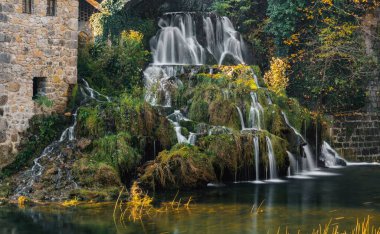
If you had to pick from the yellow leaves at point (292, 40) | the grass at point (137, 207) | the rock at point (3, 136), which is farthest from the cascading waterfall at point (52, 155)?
the yellow leaves at point (292, 40)

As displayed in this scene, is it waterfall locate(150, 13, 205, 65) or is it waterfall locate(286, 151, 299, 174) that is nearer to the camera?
A: waterfall locate(286, 151, 299, 174)

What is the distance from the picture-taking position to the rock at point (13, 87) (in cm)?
2005

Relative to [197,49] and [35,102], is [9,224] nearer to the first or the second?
[35,102]

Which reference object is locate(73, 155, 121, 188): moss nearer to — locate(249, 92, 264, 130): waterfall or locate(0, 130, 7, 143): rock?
locate(0, 130, 7, 143): rock

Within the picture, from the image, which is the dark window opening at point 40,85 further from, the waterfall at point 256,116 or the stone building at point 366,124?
the stone building at point 366,124

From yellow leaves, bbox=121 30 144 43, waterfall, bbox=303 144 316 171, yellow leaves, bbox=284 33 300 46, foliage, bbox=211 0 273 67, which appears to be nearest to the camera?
waterfall, bbox=303 144 316 171

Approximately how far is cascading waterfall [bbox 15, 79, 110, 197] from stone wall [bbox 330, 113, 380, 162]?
38.5 ft

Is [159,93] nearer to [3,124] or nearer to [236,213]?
[3,124]

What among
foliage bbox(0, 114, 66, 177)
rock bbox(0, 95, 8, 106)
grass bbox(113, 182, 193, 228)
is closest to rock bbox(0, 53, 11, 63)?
rock bbox(0, 95, 8, 106)

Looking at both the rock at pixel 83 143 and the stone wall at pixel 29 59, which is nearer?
the rock at pixel 83 143

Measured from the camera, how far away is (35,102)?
20.7 meters

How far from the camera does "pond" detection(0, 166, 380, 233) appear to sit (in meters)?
14.4

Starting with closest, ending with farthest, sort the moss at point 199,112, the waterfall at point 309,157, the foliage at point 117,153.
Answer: the foliage at point 117,153, the moss at point 199,112, the waterfall at point 309,157

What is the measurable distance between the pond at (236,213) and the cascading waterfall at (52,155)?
5.49ft
